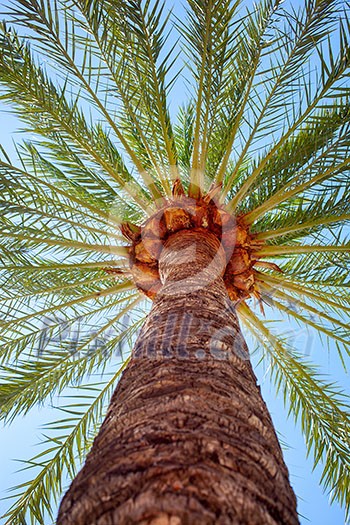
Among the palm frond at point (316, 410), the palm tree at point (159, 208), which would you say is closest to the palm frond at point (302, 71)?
the palm tree at point (159, 208)

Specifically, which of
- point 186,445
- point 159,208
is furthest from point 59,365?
point 186,445

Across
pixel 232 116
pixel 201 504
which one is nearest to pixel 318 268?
pixel 232 116

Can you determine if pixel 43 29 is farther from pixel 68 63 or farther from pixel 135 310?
pixel 135 310

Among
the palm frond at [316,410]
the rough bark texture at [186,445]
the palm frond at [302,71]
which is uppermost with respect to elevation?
the palm frond at [302,71]

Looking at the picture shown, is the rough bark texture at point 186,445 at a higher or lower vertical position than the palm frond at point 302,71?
lower

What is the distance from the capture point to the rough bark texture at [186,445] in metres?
1.04

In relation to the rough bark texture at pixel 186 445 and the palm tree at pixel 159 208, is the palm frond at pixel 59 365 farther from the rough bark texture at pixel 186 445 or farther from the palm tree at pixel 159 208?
the rough bark texture at pixel 186 445

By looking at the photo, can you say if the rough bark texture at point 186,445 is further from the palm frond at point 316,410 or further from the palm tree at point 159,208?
the palm frond at point 316,410

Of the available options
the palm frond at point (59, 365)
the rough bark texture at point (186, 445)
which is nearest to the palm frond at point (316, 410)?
the palm frond at point (59, 365)

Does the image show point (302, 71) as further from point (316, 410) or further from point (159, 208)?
point (316, 410)

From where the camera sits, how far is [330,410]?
488 cm

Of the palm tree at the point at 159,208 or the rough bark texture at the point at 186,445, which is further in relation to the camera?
the palm tree at the point at 159,208

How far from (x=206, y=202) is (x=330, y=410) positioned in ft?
8.83

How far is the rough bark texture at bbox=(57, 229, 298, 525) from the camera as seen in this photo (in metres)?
1.04
